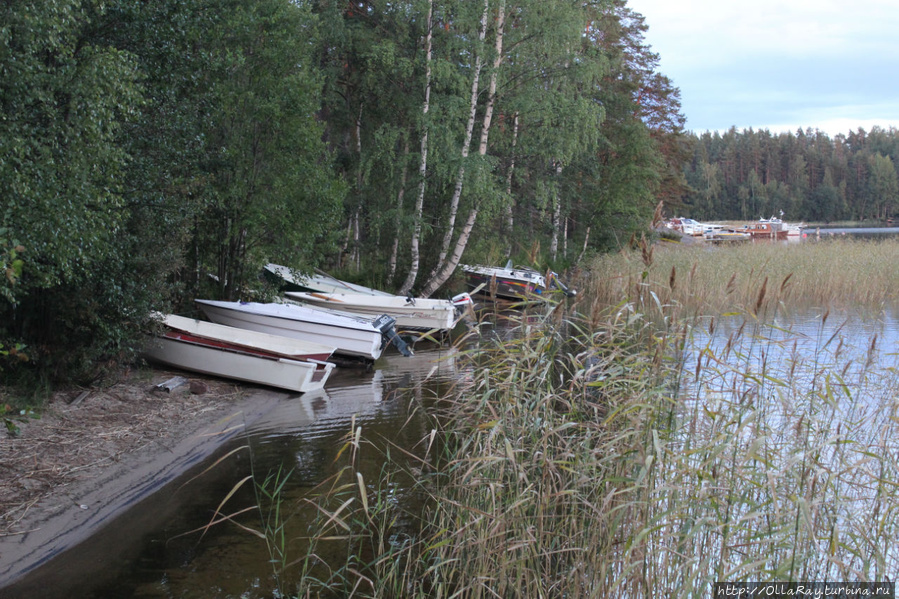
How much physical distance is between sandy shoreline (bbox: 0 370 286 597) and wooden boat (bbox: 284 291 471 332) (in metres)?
5.05

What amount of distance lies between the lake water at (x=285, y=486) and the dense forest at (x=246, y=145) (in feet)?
4.87

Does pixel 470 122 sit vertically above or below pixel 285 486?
above

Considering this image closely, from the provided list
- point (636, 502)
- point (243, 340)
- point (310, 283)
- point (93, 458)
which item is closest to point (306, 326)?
point (243, 340)

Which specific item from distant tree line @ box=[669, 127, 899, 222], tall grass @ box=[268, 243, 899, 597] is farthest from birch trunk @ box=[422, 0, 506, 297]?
distant tree line @ box=[669, 127, 899, 222]

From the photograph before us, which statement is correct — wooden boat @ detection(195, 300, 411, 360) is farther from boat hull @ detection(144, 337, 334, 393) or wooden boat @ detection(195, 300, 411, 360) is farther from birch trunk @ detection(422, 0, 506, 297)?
birch trunk @ detection(422, 0, 506, 297)

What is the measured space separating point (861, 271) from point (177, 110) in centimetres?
1552

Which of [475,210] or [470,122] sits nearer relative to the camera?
[470,122]

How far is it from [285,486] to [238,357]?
408 centimetres

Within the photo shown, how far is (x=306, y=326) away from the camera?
1197 centimetres

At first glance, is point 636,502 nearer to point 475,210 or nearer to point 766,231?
point 475,210

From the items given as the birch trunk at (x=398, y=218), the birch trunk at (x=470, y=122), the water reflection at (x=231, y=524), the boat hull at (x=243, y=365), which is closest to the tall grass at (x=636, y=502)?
the water reflection at (x=231, y=524)

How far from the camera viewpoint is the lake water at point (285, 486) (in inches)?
182

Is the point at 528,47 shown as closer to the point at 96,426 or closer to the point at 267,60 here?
the point at 267,60

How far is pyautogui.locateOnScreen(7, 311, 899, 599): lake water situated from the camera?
462 cm
